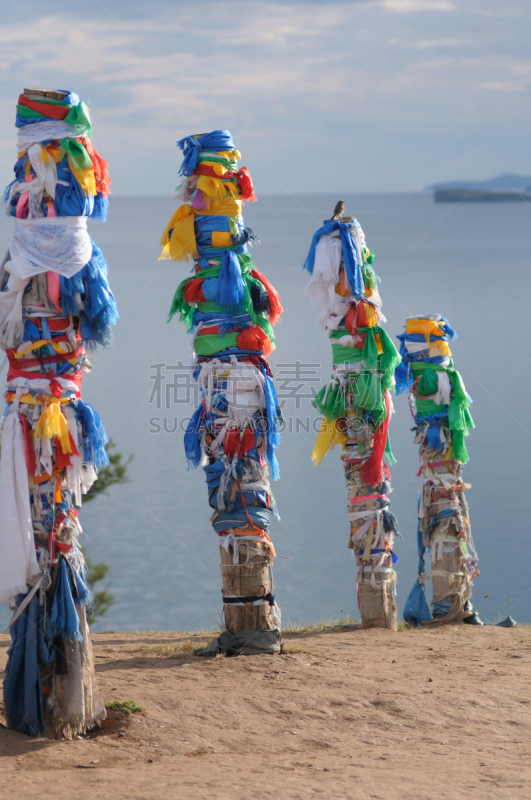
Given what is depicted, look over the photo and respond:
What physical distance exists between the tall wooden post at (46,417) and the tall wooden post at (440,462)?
5115mm

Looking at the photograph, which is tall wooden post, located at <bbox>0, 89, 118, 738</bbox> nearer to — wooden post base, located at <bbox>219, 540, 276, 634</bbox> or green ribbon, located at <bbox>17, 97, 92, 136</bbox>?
green ribbon, located at <bbox>17, 97, 92, 136</bbox>

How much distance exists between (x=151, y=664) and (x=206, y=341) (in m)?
2.66

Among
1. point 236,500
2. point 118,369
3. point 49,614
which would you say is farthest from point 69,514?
point 118,369

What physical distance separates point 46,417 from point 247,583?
2526mm

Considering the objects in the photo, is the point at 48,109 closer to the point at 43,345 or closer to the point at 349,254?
the point at 43,345

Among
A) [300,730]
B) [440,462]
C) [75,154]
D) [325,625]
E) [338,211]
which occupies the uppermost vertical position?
[338,211]

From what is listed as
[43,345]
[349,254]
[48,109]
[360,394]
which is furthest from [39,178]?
[360,394]

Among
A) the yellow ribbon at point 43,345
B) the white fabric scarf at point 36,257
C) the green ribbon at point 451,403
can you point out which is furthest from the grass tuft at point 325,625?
the white fabric scarf at point 36,257

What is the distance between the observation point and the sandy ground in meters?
4.98

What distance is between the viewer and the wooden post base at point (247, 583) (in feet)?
24.8

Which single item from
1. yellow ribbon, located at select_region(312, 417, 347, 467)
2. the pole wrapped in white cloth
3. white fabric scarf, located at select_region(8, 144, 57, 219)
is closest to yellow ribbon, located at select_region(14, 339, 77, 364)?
the pole wrapped in white cloth

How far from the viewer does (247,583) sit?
7.57m

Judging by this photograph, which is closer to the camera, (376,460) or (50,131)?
(50,131)

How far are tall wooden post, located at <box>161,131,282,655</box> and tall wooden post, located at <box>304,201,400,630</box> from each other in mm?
1323
